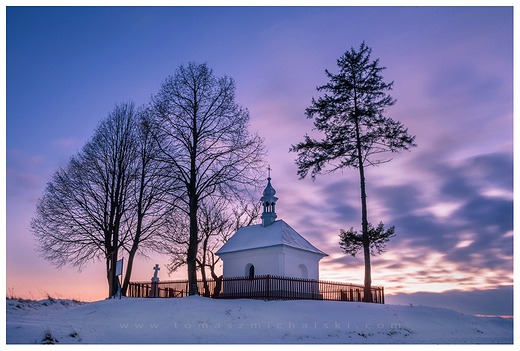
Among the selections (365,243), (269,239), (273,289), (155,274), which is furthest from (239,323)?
(155,274)

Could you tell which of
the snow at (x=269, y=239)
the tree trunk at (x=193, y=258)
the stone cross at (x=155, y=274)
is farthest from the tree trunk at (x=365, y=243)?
the stone cross at (x=155, y=274)

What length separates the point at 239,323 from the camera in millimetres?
14492

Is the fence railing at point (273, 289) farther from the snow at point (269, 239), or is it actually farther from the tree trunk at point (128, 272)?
the snow at point (269, 239)

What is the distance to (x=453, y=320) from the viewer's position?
18.8 m

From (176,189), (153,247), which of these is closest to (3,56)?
(176,189)

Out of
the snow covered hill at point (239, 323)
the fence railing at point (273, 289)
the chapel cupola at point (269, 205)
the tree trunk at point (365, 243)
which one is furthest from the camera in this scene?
the chapel cupola at point (269, 205)

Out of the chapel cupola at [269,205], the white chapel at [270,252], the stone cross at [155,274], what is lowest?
→ the stone cross at [155,274]

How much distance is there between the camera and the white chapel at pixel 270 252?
2544cm

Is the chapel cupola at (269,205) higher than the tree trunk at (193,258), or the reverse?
the chapel cupola at (269,205)

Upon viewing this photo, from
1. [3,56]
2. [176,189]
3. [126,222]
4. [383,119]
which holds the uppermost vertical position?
[383,119]

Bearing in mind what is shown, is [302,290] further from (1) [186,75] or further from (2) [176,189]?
(1) [186,75]

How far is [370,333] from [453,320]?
6227 mm

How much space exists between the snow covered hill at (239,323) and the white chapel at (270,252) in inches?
276

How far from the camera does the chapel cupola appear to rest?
98.2ft
